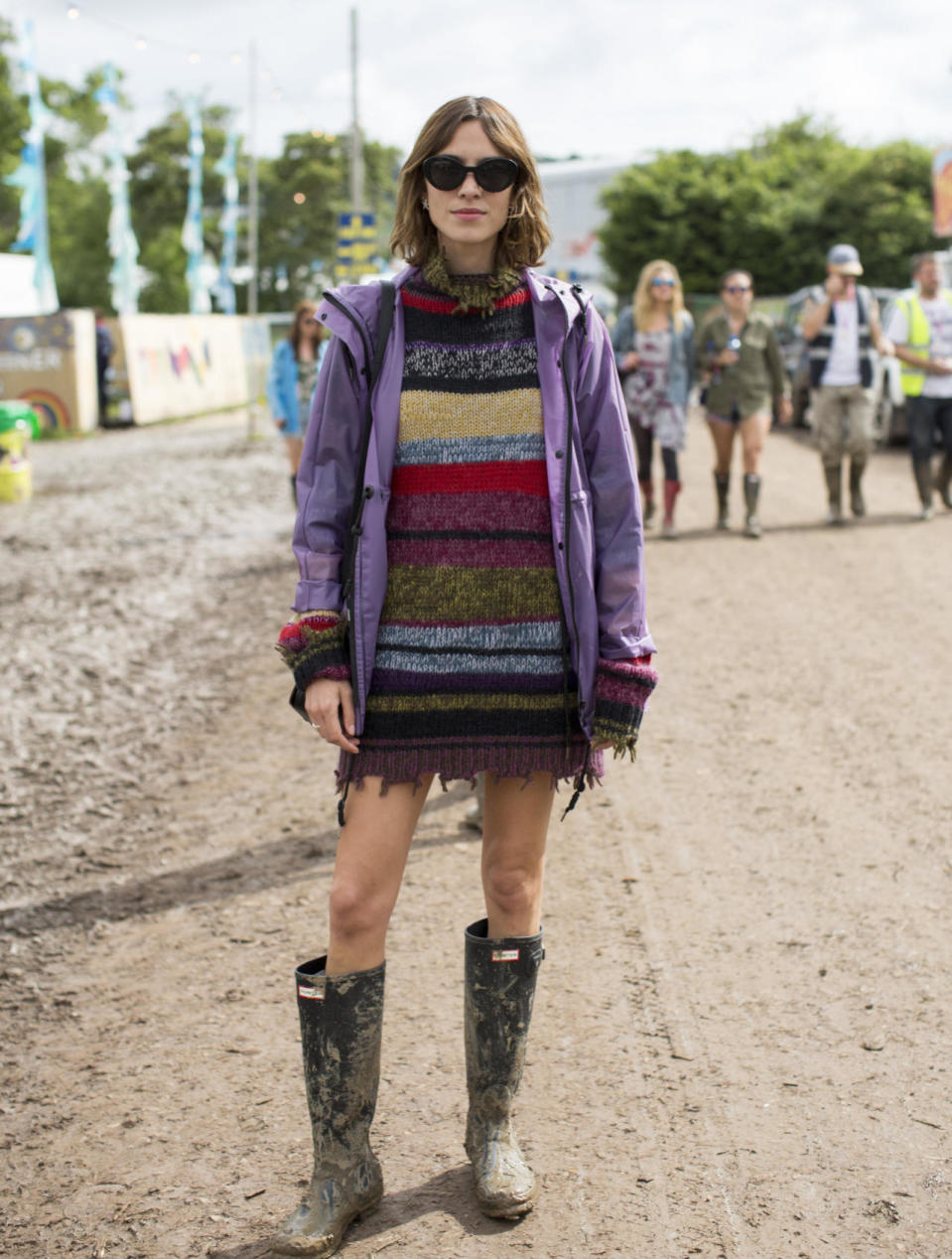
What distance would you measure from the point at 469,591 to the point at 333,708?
32cm

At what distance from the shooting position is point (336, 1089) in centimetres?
254

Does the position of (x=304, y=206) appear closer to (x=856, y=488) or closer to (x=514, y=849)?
(x=856, y=488)

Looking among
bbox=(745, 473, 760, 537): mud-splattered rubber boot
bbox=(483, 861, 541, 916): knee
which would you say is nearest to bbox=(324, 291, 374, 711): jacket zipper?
bbox=(483, 861, 541, 916): knee

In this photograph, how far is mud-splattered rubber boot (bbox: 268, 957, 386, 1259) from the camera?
252 cm

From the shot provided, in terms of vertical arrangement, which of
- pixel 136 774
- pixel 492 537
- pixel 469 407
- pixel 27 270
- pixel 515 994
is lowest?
pixel 136 774

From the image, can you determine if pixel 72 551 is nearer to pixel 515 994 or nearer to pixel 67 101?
pixel 515 994

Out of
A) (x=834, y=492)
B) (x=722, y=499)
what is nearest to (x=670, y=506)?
(x=722, y=499)

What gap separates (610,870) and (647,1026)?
103 cm

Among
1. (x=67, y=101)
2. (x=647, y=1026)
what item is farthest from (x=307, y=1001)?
(x=67, y=101)

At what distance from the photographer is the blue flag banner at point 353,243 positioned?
1527 cm

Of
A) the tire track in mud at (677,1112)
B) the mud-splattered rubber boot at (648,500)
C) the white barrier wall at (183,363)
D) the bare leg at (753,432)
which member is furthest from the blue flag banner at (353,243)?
the tire track in mud at (677,1112)

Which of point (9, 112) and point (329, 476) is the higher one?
point (9, 112)

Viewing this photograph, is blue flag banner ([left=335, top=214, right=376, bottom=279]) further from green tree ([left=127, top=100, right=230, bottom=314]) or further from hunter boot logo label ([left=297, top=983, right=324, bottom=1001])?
green tree ([left=127, top=100, right=230, bottom=314])

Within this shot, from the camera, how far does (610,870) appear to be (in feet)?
14.3
